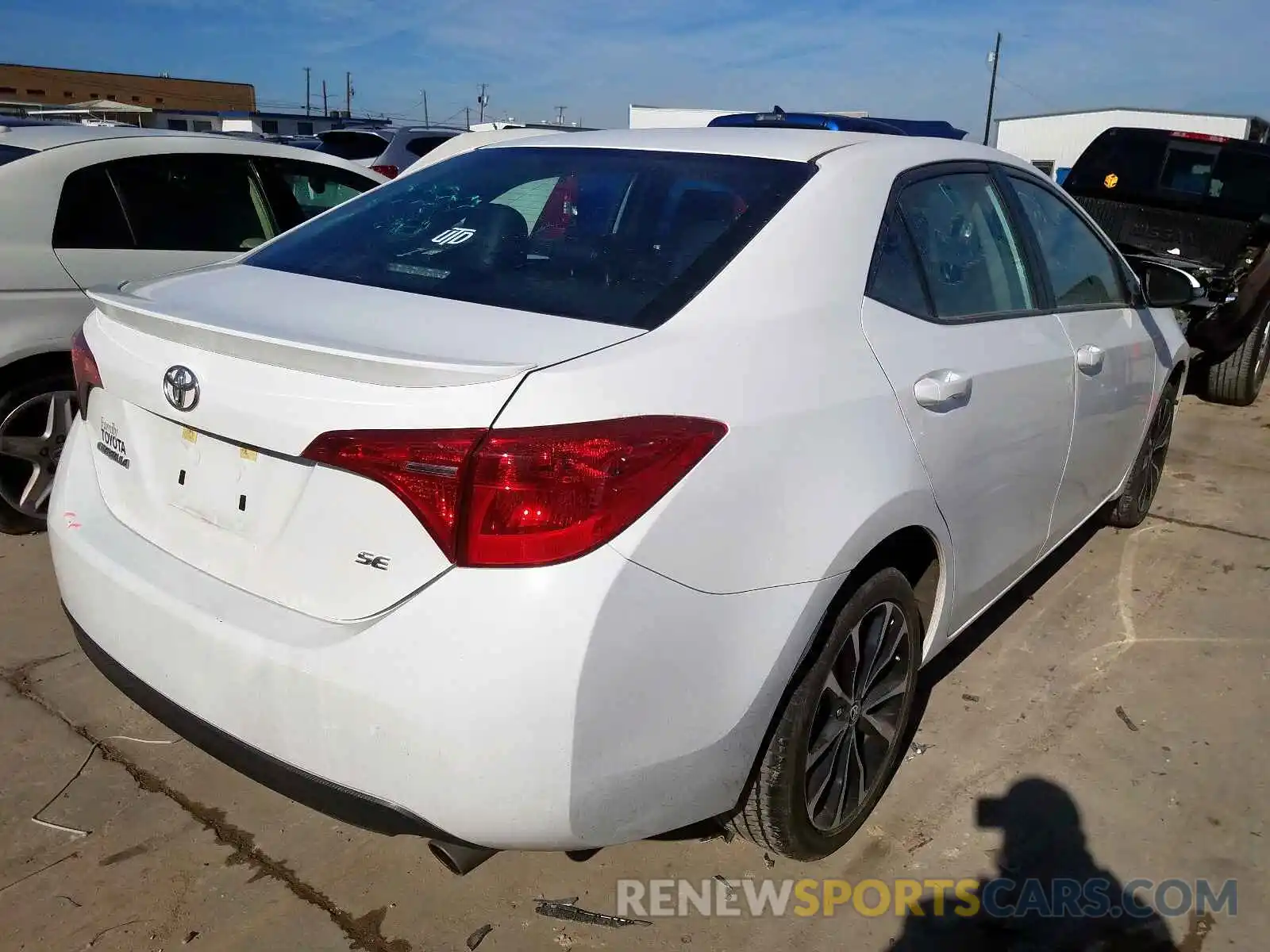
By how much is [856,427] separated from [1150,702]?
186 cm

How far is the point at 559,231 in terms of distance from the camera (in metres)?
2.47

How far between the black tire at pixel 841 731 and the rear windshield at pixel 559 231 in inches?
32.6

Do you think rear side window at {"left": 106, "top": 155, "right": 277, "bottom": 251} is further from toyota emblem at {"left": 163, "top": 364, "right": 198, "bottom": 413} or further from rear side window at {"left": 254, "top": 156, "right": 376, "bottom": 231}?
toyota emblem at {"left": 163, "top": 364, "right": 198, "bottom": 413}

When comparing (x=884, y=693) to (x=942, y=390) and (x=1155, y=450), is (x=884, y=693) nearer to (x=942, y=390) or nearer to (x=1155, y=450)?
(x=942, y=390)

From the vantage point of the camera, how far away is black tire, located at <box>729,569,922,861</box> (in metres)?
2.14

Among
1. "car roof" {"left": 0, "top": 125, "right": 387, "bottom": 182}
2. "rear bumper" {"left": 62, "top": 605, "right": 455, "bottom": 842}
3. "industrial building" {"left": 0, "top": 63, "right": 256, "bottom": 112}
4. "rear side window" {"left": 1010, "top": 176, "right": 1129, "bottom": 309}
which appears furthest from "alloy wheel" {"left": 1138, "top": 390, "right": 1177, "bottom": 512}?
"industrial building" {"left": 0, "top": 63, "right": 256, "bottom": 112}

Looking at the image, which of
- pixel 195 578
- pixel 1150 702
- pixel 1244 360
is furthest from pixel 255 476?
pixel 1244 360

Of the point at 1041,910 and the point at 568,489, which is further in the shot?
the point at 1041,910

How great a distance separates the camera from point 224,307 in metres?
2.06

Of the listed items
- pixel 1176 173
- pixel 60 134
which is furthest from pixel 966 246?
pixel 1176 173

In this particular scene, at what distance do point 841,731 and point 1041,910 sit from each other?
0.63 m

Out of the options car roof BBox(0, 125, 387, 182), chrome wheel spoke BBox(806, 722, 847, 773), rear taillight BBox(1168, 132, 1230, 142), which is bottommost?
chrome wheel spoke BBox(806, 722, 847, 773)

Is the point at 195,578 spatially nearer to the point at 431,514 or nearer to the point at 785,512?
the point at 431,514

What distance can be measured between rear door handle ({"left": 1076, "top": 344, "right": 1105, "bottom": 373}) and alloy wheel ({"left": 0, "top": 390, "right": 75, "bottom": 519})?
3.76m
